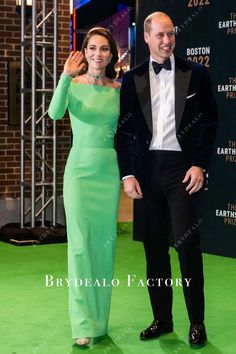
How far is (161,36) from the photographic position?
13.7 feet

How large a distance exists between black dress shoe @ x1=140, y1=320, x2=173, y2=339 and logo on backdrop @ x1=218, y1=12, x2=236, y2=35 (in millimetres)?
3667

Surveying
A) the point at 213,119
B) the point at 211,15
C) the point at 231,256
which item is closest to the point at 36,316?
the point at 213,119

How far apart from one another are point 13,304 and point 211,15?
3.71 meters

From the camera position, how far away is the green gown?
14.3 ft

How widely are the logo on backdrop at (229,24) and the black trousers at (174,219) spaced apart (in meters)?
3.40

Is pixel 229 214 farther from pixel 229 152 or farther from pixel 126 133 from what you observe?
pixel 126 133

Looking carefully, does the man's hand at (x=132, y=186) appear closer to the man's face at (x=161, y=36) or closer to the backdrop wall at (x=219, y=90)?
the man's face at (x=161, y=36)

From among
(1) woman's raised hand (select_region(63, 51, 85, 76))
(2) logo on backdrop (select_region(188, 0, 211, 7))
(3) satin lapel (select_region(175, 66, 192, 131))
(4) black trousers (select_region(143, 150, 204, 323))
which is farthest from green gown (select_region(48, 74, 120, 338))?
(2) logo on backdrop (select_region(188, 0, 211, 7))

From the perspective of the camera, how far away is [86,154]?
4379 millimetres

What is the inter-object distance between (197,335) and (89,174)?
1142 mm

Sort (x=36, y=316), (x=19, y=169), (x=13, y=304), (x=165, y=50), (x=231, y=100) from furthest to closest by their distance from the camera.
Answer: (x=19, y=169) < (x=231, y=100) < (x=13, y=304) < (x=36, y=316) < (x=165, y=50)

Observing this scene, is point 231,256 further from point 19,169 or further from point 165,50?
point 165,50

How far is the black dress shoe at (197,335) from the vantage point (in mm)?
4387

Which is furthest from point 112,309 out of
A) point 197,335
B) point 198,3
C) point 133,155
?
point 198,3
